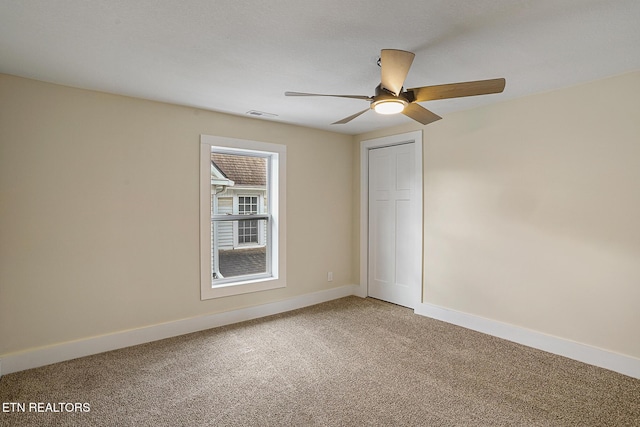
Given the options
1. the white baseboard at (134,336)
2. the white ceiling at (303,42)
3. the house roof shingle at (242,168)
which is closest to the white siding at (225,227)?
the house roof shingle at (242,168)

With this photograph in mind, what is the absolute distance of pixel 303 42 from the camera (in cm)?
211

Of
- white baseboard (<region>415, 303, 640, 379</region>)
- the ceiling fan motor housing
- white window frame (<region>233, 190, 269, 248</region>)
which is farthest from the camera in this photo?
white window frame (<region>233, 190, 269, 248</region>)

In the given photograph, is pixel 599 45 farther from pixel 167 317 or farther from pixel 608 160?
pixel 167 317

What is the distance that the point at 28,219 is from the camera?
2.71m

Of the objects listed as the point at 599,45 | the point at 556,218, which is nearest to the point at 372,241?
the point at 556,218

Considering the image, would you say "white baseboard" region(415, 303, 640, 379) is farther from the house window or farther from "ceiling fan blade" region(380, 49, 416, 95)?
"ceiling fan blade" region(380, 49, 416, 95)

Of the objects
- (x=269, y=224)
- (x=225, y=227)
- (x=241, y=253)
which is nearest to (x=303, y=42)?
(x=225, y=227)

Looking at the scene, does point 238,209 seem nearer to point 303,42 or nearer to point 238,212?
point 238,212

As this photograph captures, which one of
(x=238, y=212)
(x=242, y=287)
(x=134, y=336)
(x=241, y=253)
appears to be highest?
(x=238, y=212)

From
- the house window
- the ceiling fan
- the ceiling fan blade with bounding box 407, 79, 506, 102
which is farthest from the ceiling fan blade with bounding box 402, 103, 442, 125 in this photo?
the house window

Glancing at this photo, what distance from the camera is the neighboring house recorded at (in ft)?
12.8

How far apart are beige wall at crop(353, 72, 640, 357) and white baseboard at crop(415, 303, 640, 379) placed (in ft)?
0.20

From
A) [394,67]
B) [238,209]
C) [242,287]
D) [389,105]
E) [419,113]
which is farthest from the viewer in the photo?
[238,209]

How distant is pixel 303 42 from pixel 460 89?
40.0 inches
